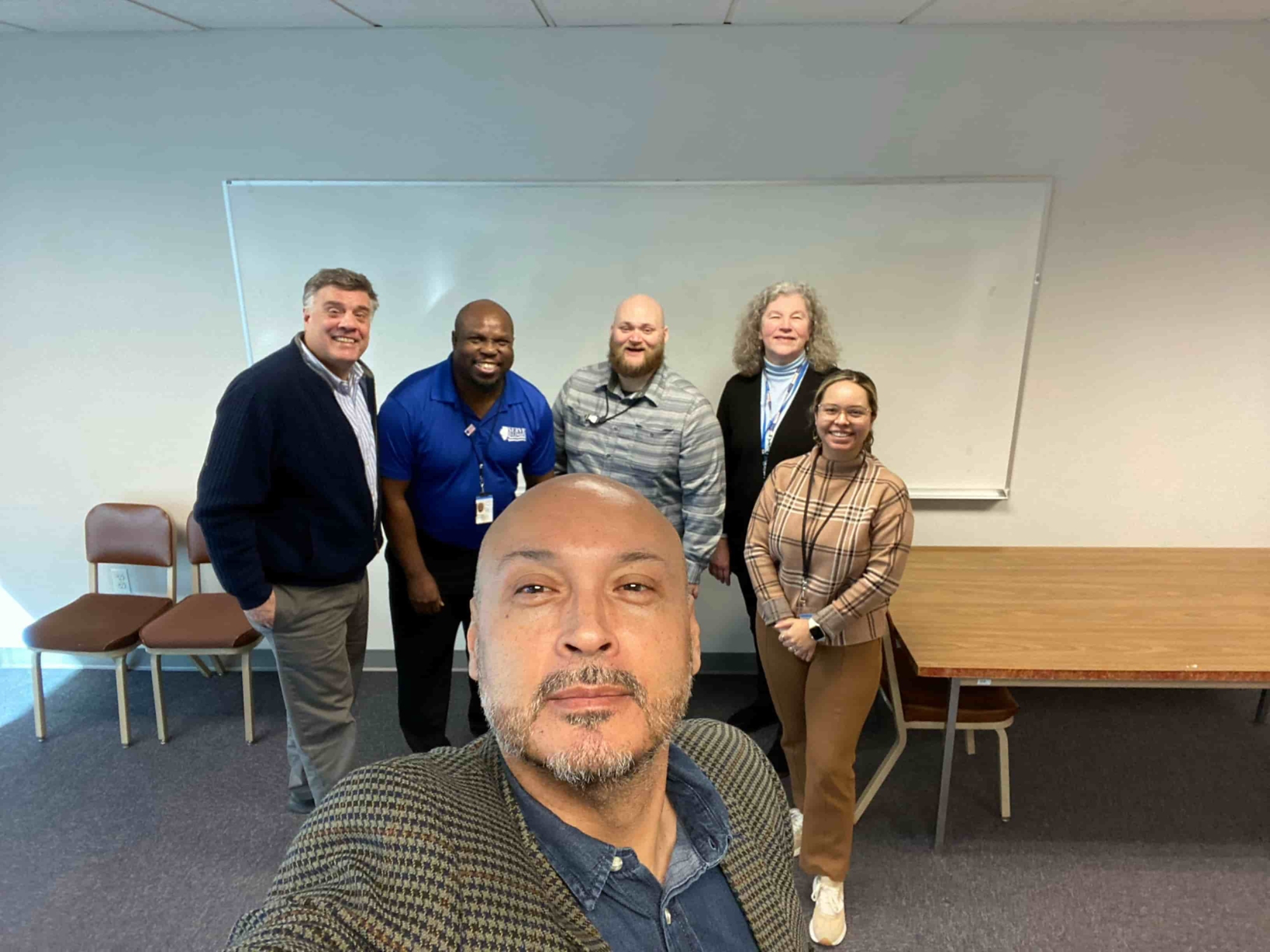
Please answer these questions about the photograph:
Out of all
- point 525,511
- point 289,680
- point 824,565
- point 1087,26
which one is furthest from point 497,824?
point 1087,26

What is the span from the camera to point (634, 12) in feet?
7.95

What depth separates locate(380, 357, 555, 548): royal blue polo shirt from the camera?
206 centimetres

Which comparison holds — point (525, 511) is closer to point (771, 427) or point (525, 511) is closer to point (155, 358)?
point (771, 427)

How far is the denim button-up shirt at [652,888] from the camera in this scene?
0.70 meters

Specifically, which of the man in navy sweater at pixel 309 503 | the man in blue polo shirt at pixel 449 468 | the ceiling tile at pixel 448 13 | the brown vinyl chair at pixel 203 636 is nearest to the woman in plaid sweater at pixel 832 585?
the man in blue polo shirt at pixel 449 468

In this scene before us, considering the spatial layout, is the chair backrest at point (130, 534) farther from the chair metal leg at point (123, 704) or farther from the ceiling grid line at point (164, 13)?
the ceiling grid line at point (164, 13)

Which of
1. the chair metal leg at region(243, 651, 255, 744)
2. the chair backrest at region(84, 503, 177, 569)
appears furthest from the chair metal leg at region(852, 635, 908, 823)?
the chair backrest at region(84, 503, 177, 569)

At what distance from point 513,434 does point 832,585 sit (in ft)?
3.47

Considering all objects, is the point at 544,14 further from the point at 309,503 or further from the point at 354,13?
the point at 309,503

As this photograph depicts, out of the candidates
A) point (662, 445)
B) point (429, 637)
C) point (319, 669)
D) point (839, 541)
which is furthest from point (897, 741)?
point (319, 669)

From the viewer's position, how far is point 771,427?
2.42 metres

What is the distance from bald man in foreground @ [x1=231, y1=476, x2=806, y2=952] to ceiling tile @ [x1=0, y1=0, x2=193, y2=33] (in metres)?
2.76

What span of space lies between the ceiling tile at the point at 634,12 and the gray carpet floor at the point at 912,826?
269cm

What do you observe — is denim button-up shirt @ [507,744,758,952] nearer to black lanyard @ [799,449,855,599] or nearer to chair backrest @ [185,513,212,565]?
black lanyard @ [799,449,855,599]
